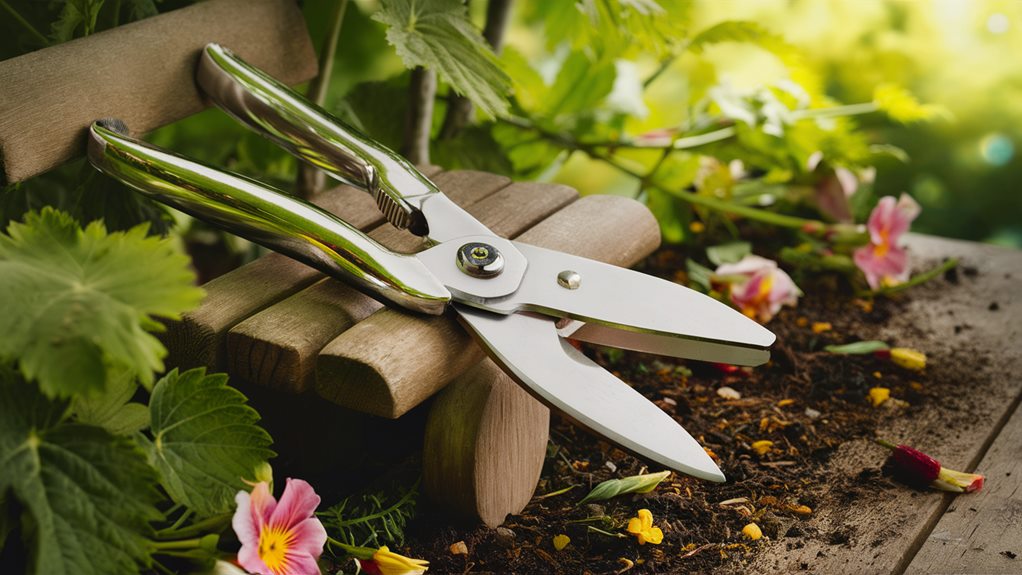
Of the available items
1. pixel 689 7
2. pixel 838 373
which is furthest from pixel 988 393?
pixel 689 7

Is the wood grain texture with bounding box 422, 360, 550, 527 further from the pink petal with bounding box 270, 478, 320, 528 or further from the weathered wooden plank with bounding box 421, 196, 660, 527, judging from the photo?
the pink petal with bounding box 270, 478, 320, 528

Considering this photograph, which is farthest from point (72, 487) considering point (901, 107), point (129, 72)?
point (901, 107)

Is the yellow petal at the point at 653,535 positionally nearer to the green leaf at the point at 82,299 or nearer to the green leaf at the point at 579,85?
the green leaf at the point at 82,299

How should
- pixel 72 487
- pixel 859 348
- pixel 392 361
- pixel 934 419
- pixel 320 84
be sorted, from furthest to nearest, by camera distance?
pixel 320 84 → pixel 859 348 → pixel 934 419 → pixel 392 361 → pixel 72 487

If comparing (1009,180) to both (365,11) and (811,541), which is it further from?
(811,541)

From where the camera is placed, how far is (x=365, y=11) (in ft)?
4.93

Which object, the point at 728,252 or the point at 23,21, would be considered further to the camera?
the point at 728,252

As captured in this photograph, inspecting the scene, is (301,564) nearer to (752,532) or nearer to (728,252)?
(752,532)

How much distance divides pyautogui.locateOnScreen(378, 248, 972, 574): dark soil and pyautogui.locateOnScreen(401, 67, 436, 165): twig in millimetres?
359

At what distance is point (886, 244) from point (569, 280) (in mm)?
614

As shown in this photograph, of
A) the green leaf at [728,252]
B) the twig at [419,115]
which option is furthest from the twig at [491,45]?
the green leaf at [728,252]

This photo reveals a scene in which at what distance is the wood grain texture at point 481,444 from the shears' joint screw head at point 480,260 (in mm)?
80

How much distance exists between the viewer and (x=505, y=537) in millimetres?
780

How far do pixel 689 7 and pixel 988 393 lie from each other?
59cm
